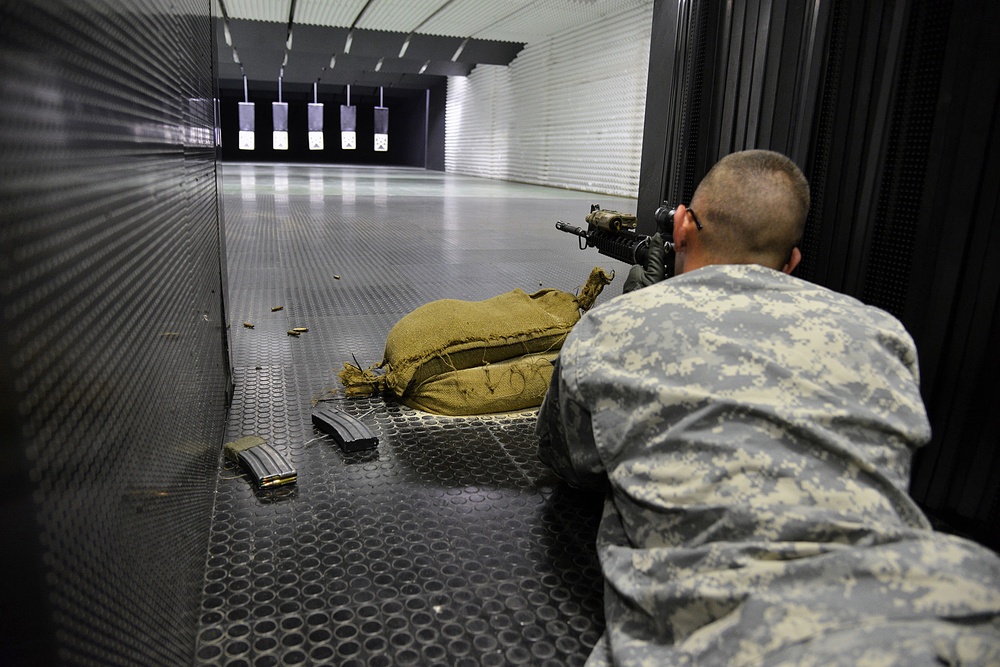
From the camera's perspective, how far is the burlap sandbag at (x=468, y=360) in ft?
8.43

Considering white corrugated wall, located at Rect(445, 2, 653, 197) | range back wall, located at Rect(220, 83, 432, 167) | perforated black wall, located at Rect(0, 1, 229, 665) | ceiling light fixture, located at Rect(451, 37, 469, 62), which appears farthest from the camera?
range back wall, located at Rect(220, 83, 432, 167)

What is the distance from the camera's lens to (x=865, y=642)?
0.87 m

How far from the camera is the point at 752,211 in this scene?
54.4 inches

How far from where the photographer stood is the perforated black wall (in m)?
0.62

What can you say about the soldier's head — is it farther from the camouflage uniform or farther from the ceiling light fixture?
the ceiling light fixture

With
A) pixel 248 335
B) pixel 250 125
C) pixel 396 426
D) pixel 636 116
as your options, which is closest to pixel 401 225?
pixel 248 335

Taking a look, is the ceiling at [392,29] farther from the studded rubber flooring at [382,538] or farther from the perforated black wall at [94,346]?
the perforated black wall at [94,346]

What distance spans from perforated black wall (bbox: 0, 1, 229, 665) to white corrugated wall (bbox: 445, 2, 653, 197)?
12.3 meters

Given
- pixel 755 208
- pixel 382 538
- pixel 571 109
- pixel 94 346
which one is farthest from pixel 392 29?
pixel 94 346

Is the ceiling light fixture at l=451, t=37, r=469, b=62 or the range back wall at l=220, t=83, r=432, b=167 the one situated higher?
the ceiling light fixture at l=451, t=37, r=469, b=62

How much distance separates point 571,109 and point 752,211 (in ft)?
51.5

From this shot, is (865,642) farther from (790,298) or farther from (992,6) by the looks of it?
(992,6)

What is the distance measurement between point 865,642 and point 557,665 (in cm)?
65

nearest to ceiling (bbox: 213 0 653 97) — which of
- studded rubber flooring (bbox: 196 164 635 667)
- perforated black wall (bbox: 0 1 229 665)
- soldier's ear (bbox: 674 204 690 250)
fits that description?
studded rubber flooring (bbox: 196 164 635 667)
